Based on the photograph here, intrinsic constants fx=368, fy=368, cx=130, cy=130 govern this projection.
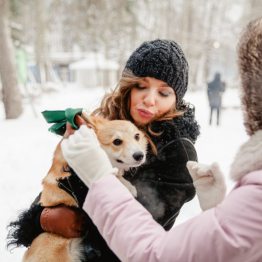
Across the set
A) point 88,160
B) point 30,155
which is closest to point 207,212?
point 88,160

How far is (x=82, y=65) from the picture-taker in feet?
122

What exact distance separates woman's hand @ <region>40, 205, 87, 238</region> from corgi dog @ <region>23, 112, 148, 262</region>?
32mm

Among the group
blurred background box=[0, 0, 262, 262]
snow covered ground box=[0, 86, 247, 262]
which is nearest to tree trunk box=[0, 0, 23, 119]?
blurred background box=[0, 0, 262, 262]

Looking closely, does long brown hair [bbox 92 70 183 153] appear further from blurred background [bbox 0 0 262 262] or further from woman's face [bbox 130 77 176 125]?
blurred background [bbox 0 0 262 262]

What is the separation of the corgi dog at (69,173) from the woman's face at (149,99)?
0.32 feet

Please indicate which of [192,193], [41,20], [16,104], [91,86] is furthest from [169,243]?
[91,86]

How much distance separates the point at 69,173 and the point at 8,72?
11.5m

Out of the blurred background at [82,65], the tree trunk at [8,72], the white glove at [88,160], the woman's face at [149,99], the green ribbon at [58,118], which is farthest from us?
the tree trunk at [8,72]

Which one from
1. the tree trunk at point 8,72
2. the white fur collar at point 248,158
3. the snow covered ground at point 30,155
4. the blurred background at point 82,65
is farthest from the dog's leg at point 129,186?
the tree trunk at point 8,72

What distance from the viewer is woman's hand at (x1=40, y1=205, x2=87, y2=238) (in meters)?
1.65

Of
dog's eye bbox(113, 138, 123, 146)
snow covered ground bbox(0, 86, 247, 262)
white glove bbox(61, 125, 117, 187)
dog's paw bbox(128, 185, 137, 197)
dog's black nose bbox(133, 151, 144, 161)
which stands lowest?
snow covered ground bbox(0, 86, 247, 262)

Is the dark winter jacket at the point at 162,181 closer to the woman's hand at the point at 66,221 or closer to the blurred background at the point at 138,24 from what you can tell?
the woman's hand at the point at 66,221

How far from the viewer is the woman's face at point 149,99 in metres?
1.81

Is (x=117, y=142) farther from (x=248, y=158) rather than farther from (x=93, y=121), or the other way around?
(x=248, y=158)
